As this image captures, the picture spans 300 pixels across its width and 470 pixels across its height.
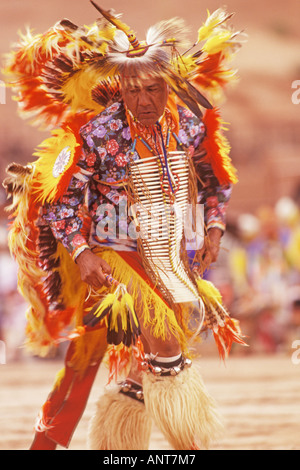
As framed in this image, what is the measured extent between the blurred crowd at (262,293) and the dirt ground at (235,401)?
37cm

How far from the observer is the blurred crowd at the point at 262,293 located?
8.39 meters

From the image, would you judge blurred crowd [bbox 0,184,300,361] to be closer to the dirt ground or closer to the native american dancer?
the dirt ground

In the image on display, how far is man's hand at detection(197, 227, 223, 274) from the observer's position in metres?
2.73

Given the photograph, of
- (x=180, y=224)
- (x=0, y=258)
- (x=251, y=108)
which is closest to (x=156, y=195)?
(x=180, y=224)

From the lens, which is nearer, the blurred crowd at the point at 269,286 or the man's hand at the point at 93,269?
the man's hand at the point at 93,269

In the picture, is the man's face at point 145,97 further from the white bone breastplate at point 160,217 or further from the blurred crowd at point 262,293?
the blurred crowd at point 262,293

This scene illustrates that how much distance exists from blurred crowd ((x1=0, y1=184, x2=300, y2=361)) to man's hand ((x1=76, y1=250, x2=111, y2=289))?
5957 millimetres

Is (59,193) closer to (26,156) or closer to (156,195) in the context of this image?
(156,195)

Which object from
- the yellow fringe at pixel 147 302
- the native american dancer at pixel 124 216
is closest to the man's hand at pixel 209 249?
the native american dancer at pixel 124 216

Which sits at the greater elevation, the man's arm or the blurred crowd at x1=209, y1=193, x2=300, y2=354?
the man's arm

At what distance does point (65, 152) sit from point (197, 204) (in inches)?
22.4

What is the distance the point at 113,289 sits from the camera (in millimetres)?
2486

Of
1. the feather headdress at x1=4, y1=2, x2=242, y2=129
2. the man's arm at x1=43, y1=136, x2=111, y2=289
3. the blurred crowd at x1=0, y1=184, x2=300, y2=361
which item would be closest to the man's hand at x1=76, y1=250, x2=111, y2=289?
the man's arm at x1=43, y1=136, x2=111, y2=289

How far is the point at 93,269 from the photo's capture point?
2.43m
